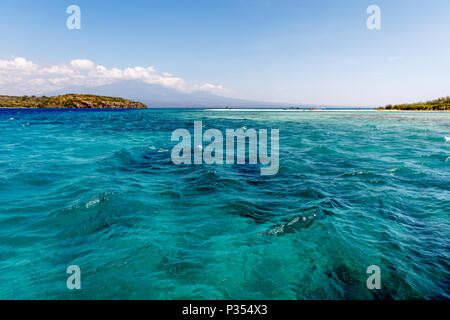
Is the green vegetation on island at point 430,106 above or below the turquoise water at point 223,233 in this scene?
above

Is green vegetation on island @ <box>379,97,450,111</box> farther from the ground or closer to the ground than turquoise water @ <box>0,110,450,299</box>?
farther from the ground

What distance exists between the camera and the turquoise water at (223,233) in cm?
529

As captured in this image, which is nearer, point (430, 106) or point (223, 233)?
point (223, 233)

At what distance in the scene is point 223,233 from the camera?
24.6ft

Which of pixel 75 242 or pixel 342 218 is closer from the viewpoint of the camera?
pixel 75 242

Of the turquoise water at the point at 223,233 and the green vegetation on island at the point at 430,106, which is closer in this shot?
the turquoise water at the point at 223,233

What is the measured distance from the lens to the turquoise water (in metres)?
5.29

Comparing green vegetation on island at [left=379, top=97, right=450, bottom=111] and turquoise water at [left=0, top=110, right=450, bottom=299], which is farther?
green vegetation on island at [left=379, top=97, right=450, bottom=111]

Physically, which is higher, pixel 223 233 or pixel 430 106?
pixel 430 106

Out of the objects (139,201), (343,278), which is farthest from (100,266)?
(343,278)

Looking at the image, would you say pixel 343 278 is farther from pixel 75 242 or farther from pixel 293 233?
pixel 75 242
